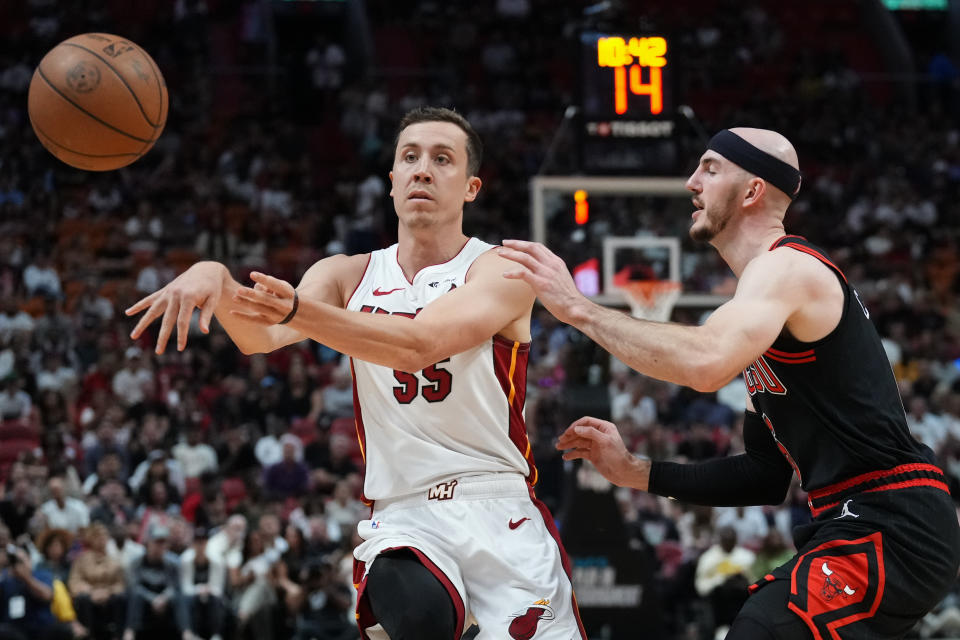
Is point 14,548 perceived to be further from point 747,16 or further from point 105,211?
point 747,16

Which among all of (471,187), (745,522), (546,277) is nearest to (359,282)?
(471,187)

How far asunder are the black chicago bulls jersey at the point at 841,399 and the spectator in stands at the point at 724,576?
714 cm

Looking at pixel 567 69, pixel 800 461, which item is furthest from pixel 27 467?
pixel 567 69

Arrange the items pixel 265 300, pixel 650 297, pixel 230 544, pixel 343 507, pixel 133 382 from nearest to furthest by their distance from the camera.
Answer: pixel 265 300 < pixel 650 297 < pixel 230 544 < pixel 343 507 < pixel 133 382

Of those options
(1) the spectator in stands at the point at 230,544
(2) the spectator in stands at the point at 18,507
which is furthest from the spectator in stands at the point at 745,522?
(2) the spectator in stands at the point at 18,507

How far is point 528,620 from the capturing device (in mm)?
4070

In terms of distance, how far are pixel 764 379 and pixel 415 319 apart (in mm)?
1181

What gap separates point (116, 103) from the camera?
482 centimetres

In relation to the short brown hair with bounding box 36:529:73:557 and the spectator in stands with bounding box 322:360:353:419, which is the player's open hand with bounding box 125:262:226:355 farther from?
the spectator in stands with bounding box 322:360:353:419

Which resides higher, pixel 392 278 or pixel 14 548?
pixel 392 278

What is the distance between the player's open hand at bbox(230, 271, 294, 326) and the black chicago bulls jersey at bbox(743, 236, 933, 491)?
1.57 metres

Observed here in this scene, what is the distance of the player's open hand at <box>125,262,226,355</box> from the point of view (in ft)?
11.4

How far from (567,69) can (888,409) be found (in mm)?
18230

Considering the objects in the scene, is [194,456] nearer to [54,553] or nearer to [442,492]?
[54,553]
